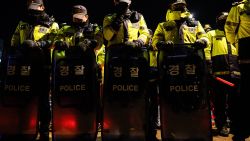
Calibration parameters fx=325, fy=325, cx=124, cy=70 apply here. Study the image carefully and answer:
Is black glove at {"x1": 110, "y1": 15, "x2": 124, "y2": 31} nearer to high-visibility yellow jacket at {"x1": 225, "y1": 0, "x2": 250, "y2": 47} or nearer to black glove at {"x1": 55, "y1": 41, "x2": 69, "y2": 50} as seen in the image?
black glove at {"x1": 55, "y1": 41, "x2": 69, "y2": 50}

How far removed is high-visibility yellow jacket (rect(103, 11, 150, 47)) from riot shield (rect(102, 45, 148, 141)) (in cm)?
127

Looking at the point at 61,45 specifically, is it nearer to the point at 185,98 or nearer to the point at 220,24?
the point at 185,98

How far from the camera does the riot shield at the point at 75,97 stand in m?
4.28

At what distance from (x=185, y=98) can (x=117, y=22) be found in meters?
2.00

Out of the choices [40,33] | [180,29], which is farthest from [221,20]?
[40,33]

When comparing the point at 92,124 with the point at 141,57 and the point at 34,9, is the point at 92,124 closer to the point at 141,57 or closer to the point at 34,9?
the point at 141,57

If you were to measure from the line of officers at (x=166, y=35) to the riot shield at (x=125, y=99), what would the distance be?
297 mm

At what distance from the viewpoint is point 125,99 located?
14.0 ft

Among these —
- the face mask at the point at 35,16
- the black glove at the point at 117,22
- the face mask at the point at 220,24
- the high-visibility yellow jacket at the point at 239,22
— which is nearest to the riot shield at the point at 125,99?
the black glove at the point at 117,22

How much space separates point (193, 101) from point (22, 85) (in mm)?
2324

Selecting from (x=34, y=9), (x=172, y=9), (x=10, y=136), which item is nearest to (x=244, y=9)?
(x=172, y=9)

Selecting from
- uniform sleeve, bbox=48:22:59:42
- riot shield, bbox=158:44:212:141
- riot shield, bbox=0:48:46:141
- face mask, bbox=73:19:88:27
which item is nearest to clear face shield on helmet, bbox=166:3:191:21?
face mask, bbox=73:19:88:27

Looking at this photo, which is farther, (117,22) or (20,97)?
(117,22)

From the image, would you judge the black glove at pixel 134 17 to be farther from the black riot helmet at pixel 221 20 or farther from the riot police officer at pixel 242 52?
the black riot helmet at pixel 221 20
